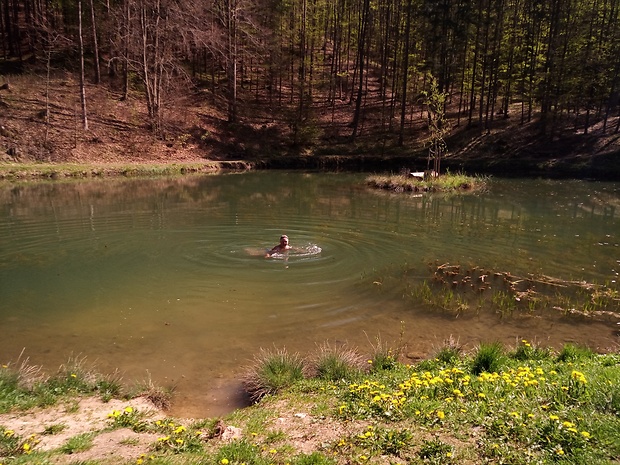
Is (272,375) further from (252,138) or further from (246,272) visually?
(252,138)

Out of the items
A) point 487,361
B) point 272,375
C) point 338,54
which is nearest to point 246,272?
point 272,375

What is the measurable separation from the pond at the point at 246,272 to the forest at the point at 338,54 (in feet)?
60.0

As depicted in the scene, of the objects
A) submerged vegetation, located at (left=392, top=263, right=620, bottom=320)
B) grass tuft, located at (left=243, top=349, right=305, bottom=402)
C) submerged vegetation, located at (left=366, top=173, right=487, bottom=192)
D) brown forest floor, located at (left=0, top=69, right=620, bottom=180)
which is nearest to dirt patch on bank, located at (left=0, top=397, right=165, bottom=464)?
grass tuft, located at (left=243, top=349, right=305, bottom=402)

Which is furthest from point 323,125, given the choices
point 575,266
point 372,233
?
point 575,266

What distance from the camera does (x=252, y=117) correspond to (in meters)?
46.2

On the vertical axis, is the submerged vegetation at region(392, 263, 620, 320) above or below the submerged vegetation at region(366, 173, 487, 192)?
below

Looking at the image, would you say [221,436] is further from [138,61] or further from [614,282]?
[138,61]

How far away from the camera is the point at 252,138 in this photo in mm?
43188

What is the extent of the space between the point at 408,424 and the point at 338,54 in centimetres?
Result: 5381

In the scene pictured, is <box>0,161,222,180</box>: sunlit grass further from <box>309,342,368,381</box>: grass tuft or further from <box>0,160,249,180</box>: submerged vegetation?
<box>309,342,368,381</box>: grass tuft

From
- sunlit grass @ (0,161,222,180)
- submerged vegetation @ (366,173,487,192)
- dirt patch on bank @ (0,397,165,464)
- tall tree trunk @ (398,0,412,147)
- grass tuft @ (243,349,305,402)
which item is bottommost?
grass tuft @ (243,349,305,402)

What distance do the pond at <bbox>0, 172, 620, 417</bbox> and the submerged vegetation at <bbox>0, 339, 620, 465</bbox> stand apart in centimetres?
143

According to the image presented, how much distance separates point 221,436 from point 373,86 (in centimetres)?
5444

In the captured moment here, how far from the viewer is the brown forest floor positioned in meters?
32.9
